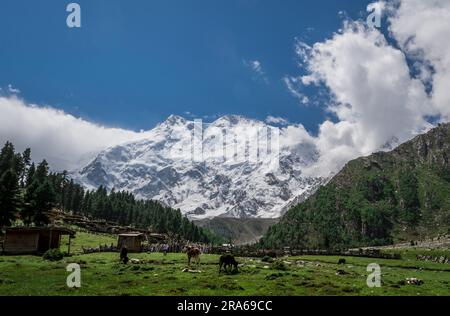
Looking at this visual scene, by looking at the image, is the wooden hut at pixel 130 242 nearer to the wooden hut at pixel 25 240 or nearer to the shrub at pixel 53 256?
the wooden hut at pixel 25 240

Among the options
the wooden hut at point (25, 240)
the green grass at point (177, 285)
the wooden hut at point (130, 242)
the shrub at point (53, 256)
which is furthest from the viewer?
the wooden hut at point (130, 242)

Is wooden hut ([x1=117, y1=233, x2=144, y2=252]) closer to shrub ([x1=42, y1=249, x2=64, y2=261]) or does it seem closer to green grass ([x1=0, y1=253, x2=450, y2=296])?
shrub ([x1=42, y1=249, x2=64, y2=261])

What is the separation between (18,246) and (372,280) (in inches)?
2226

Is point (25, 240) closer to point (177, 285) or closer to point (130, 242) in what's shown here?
point (130, 242)

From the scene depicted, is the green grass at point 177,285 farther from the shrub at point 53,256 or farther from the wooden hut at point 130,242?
the wooden hut at point 130,242

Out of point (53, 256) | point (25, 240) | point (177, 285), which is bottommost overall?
point (177, 285)

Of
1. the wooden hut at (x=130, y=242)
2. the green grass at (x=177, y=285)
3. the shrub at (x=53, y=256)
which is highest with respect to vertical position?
the wooden hut at (x=130, y=242)

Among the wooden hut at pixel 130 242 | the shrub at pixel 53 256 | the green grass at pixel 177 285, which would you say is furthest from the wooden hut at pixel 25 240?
the green grass at pixel 177 285

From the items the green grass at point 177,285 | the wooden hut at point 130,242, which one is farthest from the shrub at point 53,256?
the wooden hut at point 130,242

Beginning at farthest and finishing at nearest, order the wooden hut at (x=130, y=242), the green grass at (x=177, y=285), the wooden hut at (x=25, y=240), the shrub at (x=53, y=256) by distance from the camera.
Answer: the wooden hut at (x=130, y=242)
the wooden hut at (x=25, y=240)
the shrub at (x=53, y=256)
the green grass at (x=177, y=285)

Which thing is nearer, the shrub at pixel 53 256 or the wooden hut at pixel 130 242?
the shrub at pixel 53 256

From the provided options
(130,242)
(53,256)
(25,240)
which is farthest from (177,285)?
(130,242)

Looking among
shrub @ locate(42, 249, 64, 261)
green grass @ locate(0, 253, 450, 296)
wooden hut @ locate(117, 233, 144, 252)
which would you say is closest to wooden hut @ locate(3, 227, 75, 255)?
shrub @ locate(42, 249, 64, 261)

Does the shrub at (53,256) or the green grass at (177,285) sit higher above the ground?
the shrub at (53,256)
